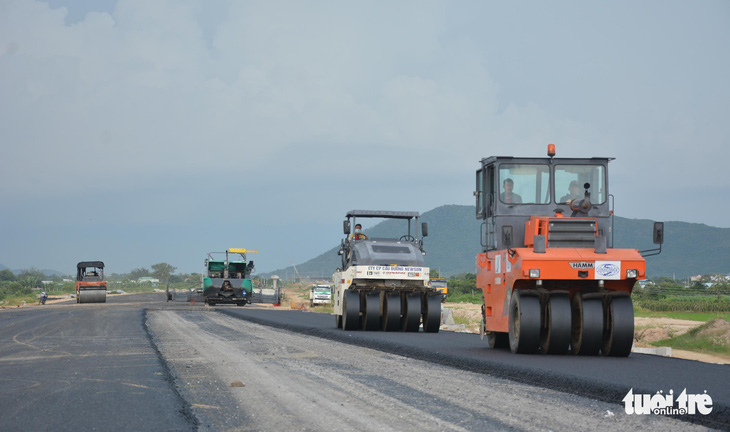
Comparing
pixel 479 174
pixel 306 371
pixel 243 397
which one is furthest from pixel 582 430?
pixel 479 174

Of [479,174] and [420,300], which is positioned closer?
[479,174]

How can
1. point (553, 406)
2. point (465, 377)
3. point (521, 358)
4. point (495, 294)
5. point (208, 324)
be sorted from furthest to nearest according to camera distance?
point (208, 324)
point (495, 294)
point (521, 358)
point (465, 377)
point (553, 406)

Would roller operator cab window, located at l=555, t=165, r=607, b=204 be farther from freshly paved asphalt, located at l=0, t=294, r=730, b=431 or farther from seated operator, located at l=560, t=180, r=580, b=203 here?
freshly paved asphalt, located at l=0, t=294, r=730, b=431

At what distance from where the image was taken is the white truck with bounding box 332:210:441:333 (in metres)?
22.7

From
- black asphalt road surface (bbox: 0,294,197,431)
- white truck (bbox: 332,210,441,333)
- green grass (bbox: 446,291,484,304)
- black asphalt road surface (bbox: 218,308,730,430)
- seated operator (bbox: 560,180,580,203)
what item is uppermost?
seated operator (bbox: 560,180,580,203)

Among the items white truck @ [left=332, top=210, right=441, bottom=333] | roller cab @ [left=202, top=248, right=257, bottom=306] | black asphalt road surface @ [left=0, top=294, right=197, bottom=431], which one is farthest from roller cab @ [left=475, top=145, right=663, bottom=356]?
roller cab @ [left=202, top=248, right=257, bottom=306]

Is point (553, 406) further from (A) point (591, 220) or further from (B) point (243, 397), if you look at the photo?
(A) point (591, 220)

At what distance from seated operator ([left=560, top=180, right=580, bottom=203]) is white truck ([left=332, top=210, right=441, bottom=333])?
8034mm

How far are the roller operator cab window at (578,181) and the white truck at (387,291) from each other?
316 inches

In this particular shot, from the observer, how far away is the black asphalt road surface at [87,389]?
774 cm

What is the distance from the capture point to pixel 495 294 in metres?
15.6

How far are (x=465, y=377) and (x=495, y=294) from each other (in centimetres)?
418

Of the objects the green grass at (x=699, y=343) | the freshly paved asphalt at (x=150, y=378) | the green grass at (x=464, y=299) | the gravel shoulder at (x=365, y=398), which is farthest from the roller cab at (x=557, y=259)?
the green grass at (x=464, y=299)

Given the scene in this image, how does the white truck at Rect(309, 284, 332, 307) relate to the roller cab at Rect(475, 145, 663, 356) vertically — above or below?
below
